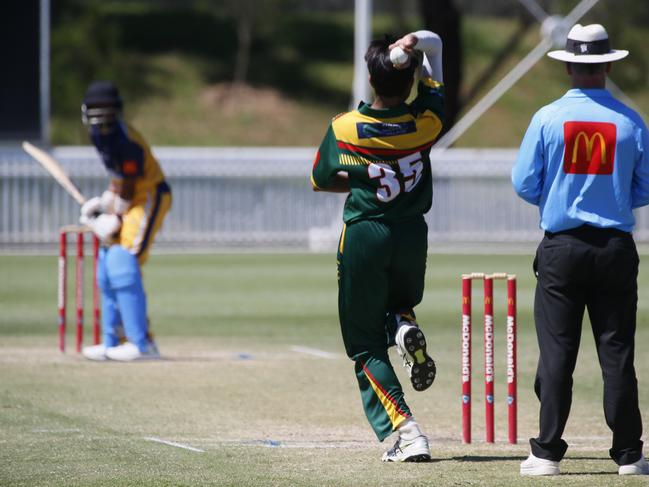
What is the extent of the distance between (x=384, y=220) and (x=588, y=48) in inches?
49.7

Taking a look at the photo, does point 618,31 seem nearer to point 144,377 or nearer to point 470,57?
point 470,57

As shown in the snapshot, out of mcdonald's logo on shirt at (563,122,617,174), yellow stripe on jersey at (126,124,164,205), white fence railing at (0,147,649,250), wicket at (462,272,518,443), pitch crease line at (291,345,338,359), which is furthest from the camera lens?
white fence railing at (0,147,649,250)

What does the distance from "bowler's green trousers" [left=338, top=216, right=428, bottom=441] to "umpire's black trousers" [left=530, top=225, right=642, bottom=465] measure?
71cm

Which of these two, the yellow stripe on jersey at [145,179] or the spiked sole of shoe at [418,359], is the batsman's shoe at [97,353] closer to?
the yellow stripe on jersey at [145,179]

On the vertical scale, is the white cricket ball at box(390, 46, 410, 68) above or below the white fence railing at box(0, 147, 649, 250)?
above

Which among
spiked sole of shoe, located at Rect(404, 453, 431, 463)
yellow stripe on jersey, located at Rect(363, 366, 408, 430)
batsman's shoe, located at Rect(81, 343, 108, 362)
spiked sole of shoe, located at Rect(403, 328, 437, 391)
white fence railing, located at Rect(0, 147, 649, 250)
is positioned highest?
spiked sole of shoe, located at Rect(403, 328, 437, 391)

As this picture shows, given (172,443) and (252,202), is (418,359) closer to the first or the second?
(172,443)

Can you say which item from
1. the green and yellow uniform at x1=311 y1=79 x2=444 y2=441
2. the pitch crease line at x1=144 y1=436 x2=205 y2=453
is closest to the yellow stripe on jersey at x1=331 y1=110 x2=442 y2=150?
the green and yellow uniform at x1=311 y1=79 x2=444 y2=441

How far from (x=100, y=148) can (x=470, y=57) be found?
160 ft

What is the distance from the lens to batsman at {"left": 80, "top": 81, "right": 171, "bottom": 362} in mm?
11430

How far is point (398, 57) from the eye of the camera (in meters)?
6.72

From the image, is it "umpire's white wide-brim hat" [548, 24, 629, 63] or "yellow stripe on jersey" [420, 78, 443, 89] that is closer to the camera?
"umpire's white wide-brim hat" [548, 24, 629, 63]

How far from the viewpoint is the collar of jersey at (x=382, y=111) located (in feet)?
22.7

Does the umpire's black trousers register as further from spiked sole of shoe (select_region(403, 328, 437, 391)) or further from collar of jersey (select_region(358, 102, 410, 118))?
collar of jersey (select_region(358, 102, 410, 118))
